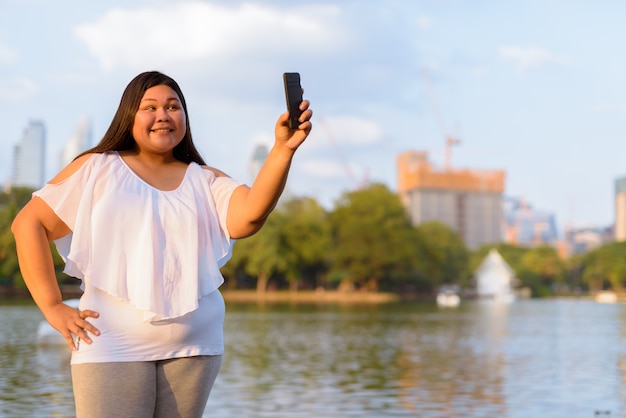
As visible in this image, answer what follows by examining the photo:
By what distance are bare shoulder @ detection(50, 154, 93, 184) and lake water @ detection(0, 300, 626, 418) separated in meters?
7.49

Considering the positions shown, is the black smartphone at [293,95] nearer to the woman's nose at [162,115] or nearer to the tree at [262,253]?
the woman's nose at [162,115]

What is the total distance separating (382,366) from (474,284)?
4546 inches

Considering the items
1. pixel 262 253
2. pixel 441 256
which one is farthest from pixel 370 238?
pixel 441 256

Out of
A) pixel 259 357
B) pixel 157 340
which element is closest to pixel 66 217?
pixel 157 340

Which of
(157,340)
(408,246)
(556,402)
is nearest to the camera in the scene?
(157,340)

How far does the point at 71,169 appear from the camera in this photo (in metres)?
2.73

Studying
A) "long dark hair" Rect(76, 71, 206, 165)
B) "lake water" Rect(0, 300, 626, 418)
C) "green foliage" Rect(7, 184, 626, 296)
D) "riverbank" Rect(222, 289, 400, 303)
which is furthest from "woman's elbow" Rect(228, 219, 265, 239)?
"riverbank" Rect(222, 289, 400, 303)

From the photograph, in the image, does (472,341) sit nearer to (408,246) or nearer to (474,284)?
(408,246)

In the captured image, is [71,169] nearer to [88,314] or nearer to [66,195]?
[66,195]

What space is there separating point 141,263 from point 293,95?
0.62 meters

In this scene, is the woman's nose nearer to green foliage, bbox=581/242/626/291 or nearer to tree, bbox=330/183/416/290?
tree, bbox=330/183/416/290

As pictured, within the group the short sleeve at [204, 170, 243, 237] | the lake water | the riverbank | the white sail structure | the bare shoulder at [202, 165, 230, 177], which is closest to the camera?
the short sleeve at [204, 170, 243, 237]

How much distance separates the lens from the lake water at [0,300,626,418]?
10711 millimetres

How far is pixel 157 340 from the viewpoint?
2629mm
